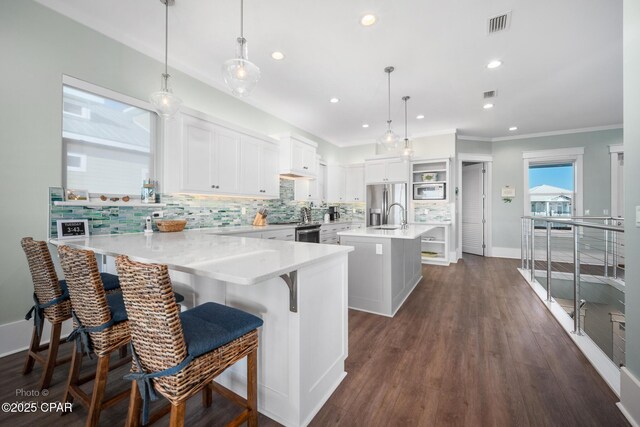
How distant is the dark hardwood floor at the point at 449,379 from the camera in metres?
→ 1.47

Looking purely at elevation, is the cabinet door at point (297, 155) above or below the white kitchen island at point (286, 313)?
above

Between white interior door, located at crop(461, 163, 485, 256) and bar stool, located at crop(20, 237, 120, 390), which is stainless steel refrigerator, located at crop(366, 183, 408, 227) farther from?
bar stool, located at crop(20, 237, 120, 390)

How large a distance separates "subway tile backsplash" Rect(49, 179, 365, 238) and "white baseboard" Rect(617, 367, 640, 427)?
3973mm

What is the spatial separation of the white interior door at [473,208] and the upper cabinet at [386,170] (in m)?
2.17

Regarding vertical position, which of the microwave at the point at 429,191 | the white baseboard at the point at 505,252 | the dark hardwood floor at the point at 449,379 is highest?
the microwave at the point at 429,191

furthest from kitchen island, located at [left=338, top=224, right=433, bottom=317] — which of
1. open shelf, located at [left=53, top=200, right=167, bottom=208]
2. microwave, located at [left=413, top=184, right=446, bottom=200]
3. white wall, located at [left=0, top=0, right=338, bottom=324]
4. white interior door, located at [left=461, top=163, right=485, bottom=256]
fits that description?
white interior door, located at [left=461, top=163, right=485, bottom=256]

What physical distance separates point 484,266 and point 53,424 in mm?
6288

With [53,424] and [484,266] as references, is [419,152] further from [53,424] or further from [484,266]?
[53,424]

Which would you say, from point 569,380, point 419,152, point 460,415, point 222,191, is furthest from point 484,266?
point 222,191

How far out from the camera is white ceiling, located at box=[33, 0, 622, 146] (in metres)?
2.28

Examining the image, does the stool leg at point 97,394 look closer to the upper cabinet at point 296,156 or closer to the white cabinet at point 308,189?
the upper cabinet at point 296,156

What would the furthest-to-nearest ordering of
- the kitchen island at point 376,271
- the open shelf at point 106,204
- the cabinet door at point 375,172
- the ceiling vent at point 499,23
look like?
1. the cabinet door at point 375,172
2. the kitchen island at point 376,271
3. the ceiling vent at point 499,23
4. the open shelf at point 106,204

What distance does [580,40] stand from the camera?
269 centimetres

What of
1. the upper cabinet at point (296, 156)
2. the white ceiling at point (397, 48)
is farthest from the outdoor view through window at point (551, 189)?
the upper cabinet at point (296, 156)
